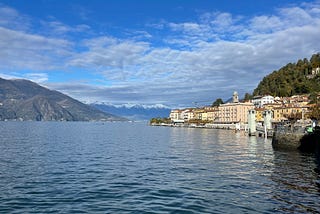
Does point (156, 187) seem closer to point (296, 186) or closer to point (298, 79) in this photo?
point (296, 186)

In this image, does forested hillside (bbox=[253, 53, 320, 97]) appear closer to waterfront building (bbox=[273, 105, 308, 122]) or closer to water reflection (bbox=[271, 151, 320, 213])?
waterfront building (bbox=[273, 105, 308, 122])

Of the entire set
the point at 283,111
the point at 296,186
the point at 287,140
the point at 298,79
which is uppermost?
the point at 298,79

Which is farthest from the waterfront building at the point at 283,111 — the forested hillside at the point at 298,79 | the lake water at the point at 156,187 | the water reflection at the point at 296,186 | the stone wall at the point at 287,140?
the lake water at the point at 156,187

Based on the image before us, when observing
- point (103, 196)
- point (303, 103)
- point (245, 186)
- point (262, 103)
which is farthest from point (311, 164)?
point (262, 103)

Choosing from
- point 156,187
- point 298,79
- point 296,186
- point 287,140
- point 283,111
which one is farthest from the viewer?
point 298,79

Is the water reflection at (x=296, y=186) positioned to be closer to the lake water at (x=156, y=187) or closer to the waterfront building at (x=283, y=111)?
the lake water at (x=156, y=187)

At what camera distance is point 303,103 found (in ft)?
460

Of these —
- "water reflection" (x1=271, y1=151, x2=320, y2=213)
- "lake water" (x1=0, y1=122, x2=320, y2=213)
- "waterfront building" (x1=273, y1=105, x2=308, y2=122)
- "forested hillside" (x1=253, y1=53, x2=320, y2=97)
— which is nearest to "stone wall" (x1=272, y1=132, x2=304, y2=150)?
"water reflection" (x1=271, y1=151, x2=320, y2=213)

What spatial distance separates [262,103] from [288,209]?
569 feet

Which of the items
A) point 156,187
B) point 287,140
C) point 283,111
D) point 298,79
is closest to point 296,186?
point 156,187

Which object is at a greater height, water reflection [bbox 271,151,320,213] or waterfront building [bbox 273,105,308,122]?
waterfront building [bbox 273,105,308,122]

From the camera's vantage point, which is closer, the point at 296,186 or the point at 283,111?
the point at 296,186

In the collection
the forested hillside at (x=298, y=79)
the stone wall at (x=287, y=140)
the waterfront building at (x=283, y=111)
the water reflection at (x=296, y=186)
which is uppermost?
the forested hillside at (x=298, y=79)

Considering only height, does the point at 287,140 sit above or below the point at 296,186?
above
